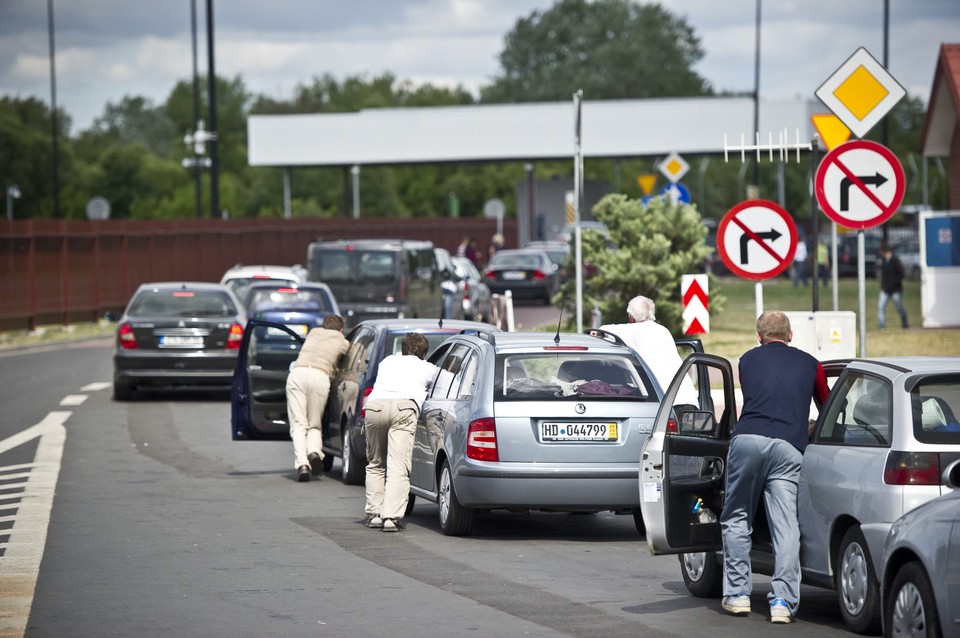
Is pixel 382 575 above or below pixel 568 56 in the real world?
below

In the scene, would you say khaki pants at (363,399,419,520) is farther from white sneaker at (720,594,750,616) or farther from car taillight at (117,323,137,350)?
car taillight at (117,323,137,350)

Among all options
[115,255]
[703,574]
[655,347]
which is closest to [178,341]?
[655,347]

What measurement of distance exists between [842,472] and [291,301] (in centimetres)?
→ 1879

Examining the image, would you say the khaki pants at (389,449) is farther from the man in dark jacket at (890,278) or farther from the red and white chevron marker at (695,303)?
the man in dark jacket at (890,278)

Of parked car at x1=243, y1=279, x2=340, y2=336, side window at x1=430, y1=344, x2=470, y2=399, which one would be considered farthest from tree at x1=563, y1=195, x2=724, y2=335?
side window at x1=430, y1=344, x2=470, y2=399

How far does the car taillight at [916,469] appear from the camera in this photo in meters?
7.80

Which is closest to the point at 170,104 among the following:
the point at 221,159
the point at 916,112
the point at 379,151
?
the point at 221,159

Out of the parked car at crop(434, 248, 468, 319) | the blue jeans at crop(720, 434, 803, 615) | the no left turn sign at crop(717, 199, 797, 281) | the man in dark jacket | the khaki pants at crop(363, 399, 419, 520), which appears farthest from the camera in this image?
the parked car at crop(434, 248, 468, 319)

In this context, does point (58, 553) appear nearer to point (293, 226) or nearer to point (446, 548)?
point (446, 548)

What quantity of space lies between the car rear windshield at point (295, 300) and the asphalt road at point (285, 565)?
830cm

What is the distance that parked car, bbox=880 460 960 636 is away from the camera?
679cm

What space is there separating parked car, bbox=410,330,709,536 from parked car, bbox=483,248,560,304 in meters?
35.9

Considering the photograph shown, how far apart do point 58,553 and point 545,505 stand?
10.8 feet

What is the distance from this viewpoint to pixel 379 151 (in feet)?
207
